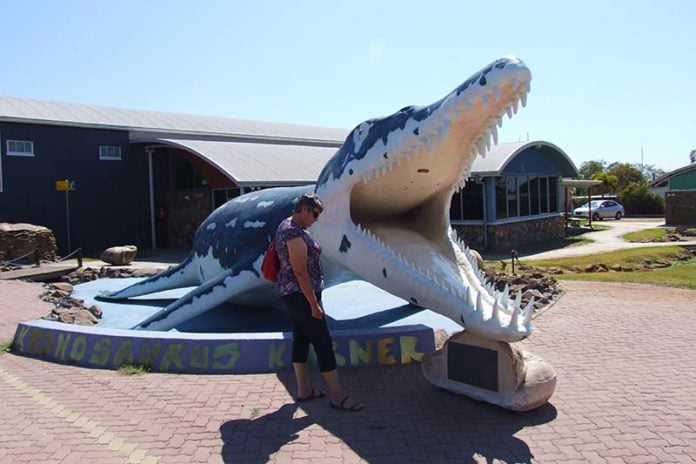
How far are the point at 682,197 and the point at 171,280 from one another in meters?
28.9

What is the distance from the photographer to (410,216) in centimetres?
657

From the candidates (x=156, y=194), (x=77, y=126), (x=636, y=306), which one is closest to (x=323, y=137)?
(x=156, y=194)

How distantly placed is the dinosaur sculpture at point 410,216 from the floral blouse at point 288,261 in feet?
2.76

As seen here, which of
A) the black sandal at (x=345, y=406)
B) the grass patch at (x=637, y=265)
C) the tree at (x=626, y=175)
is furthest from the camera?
the tree at (x=626, y=175)

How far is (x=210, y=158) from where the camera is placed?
20.1m

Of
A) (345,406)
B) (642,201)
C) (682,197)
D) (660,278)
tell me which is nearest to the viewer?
(345,406)

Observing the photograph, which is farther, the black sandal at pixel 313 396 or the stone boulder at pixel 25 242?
the stone boulder at pixel 25 242

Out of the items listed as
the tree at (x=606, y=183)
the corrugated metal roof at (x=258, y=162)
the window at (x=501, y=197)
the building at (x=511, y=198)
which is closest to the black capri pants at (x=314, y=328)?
the corrugated metal roof at (x=258, y=162)

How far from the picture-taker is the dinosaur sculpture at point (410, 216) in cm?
433

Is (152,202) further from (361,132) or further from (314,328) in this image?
(314,328)

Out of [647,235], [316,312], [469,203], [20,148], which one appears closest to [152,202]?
[20,148]

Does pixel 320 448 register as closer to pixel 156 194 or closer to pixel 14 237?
pixel 14 237

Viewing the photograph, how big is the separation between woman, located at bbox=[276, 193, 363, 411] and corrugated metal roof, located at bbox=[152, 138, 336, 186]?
14453 millimetres

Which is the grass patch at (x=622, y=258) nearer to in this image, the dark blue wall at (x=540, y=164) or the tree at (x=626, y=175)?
the dark blue wall at (x=540, y=164)
